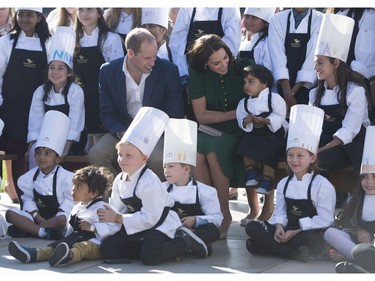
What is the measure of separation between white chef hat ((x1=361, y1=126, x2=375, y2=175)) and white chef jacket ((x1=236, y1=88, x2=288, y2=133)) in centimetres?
82

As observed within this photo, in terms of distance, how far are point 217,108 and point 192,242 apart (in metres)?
1.43

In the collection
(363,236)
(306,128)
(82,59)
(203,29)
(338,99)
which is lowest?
(363,236)

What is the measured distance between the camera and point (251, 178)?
22.3 ft

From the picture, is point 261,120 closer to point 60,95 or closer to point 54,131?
point 54,131

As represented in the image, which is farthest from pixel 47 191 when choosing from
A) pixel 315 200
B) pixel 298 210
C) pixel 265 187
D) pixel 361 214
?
pixel 361 214

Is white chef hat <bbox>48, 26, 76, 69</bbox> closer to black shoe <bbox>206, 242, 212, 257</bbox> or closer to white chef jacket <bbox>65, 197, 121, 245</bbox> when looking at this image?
white chef jacket <bbox>65, 197, 121, 245</bbox>

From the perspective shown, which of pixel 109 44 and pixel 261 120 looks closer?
pixel 261 120

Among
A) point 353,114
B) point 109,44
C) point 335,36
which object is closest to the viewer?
point 353,114

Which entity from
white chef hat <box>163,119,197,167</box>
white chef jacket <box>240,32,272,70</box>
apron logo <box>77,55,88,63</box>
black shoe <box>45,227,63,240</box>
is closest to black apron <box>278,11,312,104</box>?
white chef jacket <box>240,32,272,70</box>

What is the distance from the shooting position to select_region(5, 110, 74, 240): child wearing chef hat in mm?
6898

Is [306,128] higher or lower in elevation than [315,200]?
higher

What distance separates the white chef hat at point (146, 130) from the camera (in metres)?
6.06

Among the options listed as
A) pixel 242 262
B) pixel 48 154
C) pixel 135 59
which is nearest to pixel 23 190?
pixel 48 154

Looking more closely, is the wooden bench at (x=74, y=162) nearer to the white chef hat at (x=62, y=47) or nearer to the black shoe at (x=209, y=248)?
the white chef hat at (x=62, y=47)
